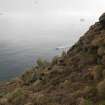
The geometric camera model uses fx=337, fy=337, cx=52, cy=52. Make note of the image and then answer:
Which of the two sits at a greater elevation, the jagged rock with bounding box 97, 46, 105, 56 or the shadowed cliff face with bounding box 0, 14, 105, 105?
the jagged rock with bounding box 97, 46, 105, 56

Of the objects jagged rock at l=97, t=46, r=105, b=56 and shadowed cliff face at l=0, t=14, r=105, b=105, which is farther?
jagged rock at l=97, t=46, r=105, b=56

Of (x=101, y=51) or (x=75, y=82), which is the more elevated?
(x=101, y=51)

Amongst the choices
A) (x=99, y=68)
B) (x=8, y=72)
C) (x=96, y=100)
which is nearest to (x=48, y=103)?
(x=96, y=100)

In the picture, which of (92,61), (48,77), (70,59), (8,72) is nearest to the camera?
(92,61)

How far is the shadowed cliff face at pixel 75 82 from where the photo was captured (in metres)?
29.4

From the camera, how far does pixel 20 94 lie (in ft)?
114

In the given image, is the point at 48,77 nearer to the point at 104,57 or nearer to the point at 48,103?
the point at 104,57

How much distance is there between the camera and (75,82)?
117 ft

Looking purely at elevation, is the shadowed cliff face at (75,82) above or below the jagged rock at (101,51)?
below

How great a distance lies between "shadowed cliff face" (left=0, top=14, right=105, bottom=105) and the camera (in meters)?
29.4

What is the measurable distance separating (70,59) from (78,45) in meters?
5.57

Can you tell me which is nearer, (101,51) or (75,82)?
(75,82)

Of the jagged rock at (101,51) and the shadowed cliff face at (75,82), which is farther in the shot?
the jagged rock at (101,51)

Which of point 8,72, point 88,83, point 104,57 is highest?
point 104,57
